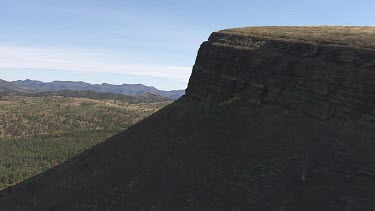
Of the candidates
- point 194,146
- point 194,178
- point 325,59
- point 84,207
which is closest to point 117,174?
point 84,207

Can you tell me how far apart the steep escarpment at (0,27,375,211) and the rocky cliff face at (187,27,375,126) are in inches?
3.3

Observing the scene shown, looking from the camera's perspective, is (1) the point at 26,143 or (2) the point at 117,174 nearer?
(2) the point at 117,174

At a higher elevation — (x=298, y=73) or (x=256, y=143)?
(x=298, y=73)

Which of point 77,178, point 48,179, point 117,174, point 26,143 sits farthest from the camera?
point 26,143

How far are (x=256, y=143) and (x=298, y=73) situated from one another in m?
6.10

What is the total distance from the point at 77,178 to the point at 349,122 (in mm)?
27646

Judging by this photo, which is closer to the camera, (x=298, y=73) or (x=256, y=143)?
(x=256, y=143)

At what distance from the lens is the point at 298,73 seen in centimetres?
2977

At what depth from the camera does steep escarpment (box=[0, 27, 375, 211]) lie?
21.2 m

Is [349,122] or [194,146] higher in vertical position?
[349,122]

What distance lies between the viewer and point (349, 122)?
23.1 metres

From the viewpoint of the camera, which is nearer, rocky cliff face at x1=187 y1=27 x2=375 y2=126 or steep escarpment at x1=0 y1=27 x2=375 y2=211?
steep escarpment at x1=0 y1=27 x2=375 y2=211

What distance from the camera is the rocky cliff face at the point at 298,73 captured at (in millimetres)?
24359

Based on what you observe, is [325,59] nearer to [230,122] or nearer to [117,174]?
[230,122]
